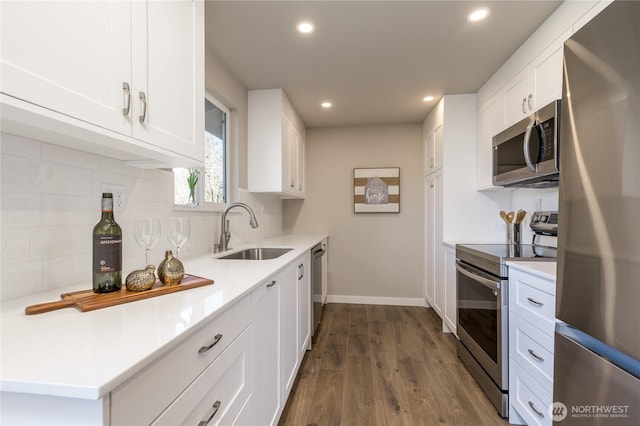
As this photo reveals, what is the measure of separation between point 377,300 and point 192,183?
2.88m

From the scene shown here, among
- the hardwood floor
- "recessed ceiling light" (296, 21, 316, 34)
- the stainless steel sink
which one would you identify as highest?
"recessed ceiling light" (296, 21, 316, 34)

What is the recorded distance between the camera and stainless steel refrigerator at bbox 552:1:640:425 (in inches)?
28.2

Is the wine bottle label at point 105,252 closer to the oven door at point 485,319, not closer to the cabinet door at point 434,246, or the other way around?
the oven door at point 485,319

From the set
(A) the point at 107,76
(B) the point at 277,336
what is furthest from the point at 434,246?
(A) the point at 107,76

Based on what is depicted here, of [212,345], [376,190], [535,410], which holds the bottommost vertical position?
[535,410]

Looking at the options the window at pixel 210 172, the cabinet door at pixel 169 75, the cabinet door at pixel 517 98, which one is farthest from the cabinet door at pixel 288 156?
the cabinet door at pixel 517 98

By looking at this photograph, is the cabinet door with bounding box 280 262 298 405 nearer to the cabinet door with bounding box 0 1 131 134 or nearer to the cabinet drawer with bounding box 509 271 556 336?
the cabinet door with bounding box 0 1 131 134

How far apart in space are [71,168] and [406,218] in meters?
3.49

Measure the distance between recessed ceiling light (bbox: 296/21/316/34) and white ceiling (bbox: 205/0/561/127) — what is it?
0.04 metres

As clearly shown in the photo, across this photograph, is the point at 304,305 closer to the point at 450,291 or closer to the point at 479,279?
the point at 479,279

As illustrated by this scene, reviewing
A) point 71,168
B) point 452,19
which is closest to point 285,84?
point 452,19

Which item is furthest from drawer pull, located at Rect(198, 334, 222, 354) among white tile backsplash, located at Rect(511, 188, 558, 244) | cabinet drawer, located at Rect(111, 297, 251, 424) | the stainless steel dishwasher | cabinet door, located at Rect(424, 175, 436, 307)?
cabinet door, located at Rect(424, 175, 436, 307)

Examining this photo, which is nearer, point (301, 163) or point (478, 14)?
point (478, 14)

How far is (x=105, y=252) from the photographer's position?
3.20 feet
